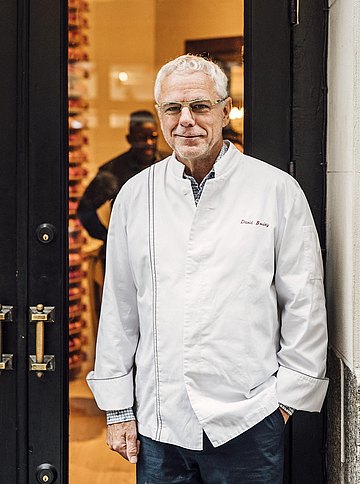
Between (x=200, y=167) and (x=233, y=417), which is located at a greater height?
(x=200, y=167)

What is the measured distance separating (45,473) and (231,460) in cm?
69

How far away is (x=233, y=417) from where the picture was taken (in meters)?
2.13

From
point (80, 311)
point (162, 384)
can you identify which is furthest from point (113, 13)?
point (162, 384)

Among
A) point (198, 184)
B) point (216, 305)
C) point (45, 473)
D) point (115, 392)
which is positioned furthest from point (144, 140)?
point (45, 473)

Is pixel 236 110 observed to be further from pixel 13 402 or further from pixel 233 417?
pixel 13 402

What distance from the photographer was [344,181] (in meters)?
2.25

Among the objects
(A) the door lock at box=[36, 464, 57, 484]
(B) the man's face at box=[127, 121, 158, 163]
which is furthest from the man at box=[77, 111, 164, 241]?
(A) the door lock at box=[36, 464, 57, 484]

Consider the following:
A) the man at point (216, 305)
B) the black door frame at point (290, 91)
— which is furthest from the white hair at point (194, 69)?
the black door frame at point (290, 91)

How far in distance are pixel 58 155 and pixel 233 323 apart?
2.51 feet

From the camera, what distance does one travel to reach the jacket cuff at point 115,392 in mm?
2273

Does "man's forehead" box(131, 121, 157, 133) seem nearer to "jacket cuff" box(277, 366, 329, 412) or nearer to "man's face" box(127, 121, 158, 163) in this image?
"man's face" box(127, 121, 158, 163)

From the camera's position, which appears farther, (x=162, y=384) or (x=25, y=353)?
(x=25, y=353)

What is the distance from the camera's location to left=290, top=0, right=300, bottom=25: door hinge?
247cm

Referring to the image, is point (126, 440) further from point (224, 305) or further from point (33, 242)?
point (33, 242)
